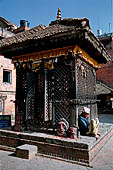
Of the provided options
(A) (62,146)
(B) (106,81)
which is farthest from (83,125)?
(B) (106,81)

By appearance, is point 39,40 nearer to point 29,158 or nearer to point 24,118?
point 24,118

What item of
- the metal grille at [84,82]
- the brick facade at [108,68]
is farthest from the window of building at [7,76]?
the brick facade at [108,68]

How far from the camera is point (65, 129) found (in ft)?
17.1

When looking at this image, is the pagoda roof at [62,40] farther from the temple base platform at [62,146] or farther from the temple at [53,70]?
the temple base platform at [62,146]

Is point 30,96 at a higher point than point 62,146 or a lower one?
higher

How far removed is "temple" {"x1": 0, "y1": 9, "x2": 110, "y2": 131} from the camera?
5254 millimetres

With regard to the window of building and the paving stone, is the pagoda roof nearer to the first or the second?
the paving stone

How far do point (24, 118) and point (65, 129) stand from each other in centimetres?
211

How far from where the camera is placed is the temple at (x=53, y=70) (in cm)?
525

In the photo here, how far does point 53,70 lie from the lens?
19.7 ft

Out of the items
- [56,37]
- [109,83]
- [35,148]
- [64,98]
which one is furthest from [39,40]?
[109,83]

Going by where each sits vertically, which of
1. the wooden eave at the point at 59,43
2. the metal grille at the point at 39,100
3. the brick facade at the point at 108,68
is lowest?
the metal grille at the point at 39,100

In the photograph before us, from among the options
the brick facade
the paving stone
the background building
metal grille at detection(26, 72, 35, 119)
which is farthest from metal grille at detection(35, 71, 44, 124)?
the brick facade

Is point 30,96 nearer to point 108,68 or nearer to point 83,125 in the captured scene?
point 83,125
